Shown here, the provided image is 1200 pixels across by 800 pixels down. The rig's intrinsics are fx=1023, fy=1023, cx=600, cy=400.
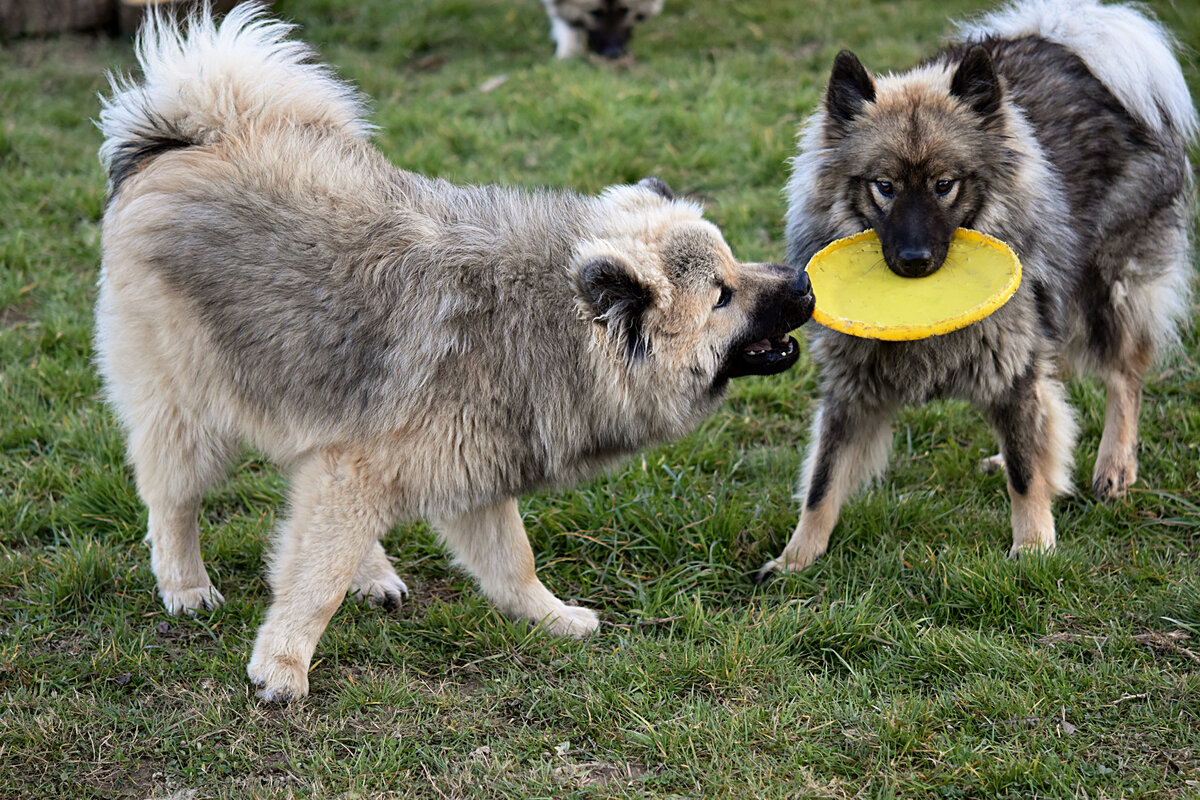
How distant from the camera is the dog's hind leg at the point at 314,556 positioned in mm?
2951

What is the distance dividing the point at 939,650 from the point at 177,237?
2.61 meters

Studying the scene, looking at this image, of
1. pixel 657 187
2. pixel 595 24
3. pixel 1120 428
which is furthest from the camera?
pixel 595 24

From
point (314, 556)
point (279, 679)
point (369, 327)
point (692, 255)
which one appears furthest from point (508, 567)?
point (692, 255)

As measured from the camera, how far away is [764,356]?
305cm

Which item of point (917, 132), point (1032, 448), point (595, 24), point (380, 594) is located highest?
point (917, 132)

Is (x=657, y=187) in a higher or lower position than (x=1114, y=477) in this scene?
higher

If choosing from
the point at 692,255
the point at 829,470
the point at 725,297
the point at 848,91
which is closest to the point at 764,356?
the point at 725,297

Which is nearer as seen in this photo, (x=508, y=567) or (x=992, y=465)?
(x=508, y=567)

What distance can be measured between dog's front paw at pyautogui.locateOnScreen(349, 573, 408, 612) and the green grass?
2.6 inches

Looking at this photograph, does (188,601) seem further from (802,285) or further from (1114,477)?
(1114,477)

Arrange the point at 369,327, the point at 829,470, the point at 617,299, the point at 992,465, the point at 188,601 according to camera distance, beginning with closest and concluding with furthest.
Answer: the point at 617,299 → the point at 369,327 → the point at 188,601 → the point at 829,470 → the point at 992,465

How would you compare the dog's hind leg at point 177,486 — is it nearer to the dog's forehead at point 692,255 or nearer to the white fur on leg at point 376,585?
the white fur on leg at point 376,585

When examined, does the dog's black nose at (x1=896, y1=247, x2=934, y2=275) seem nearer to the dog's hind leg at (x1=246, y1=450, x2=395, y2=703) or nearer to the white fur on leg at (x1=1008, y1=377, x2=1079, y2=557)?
the white fur on leg at (x1=1008, y1=377, x2=1079, y2=557)

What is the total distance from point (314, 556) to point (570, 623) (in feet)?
2.89
